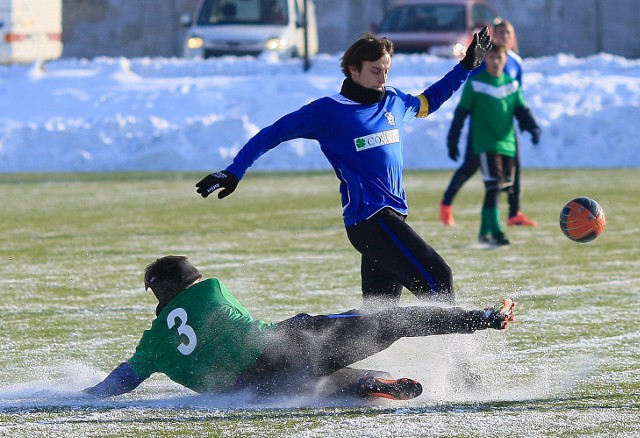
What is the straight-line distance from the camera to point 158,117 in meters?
25.1

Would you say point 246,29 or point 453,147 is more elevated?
point 453,147

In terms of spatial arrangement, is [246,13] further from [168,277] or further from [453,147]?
[168,277]

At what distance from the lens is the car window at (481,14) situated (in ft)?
96.5

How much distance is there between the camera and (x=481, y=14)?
98.6ft

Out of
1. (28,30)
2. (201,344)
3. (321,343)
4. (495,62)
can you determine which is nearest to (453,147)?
(495,62)

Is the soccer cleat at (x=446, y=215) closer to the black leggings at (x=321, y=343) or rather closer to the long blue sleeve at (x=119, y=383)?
the black leggings at (x=321, y=343)

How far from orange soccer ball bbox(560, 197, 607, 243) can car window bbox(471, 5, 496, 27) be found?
20731mm

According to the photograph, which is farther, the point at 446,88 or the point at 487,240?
the point at 487,240

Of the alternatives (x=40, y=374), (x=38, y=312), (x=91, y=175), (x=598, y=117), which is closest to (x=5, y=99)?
(x=91, y=175)

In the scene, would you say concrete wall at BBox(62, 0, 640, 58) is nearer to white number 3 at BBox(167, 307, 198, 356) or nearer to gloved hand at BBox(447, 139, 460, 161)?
gloved hand at BBox(447, 139, 460, 161)

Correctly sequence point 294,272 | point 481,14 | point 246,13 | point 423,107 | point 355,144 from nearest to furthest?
point 355,144 → point 423,107 → point 294,272 → point 246,13 → point 481,14

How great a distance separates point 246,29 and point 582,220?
21.8 metres

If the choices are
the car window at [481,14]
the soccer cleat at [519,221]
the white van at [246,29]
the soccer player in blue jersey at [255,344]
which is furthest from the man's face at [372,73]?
the white van at [246,29]

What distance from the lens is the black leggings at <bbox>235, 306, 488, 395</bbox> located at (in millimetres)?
6609
